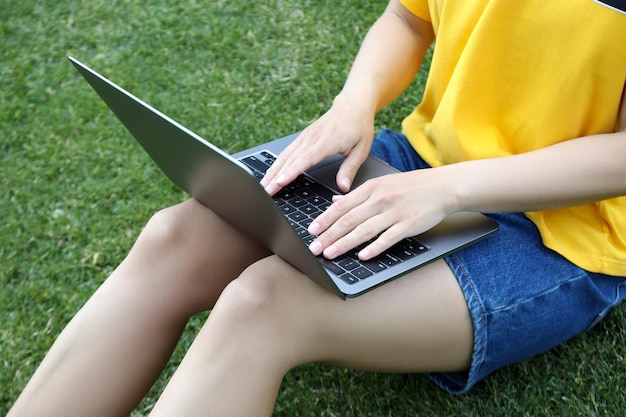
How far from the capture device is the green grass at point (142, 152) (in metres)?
1.46

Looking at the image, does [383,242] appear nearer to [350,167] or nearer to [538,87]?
[350,167]

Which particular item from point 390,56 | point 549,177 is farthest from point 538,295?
point 390,56

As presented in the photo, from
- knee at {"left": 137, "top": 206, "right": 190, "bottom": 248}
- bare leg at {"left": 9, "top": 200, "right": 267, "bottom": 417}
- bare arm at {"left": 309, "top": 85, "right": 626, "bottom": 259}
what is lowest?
bare leg at {"left": 9, "top": 200, "right": 267, "bottom": 417}

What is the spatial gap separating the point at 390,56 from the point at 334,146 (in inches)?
10.5

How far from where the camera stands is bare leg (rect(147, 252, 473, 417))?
→ 101 centimetres

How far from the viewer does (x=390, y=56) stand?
4.59 feet

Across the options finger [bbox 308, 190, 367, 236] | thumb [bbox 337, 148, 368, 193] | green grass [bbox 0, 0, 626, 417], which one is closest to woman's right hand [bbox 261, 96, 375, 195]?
thumb [bbox 337, 148, 368, 193]

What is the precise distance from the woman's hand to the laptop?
24 mm

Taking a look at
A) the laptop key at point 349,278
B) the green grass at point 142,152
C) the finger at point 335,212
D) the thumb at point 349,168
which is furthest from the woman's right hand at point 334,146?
the green grass at point 142,152

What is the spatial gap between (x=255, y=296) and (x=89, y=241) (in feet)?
3.32

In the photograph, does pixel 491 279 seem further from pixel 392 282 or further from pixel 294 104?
pixel 294 104

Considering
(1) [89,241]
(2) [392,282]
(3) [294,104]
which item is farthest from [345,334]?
(3) [294,104]

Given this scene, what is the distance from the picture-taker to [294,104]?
7.48ft

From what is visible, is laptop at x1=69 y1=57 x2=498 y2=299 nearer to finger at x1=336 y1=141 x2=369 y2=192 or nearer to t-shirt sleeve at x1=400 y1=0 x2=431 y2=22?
finger at x1=336 y1=141 x2=369 y2=192
